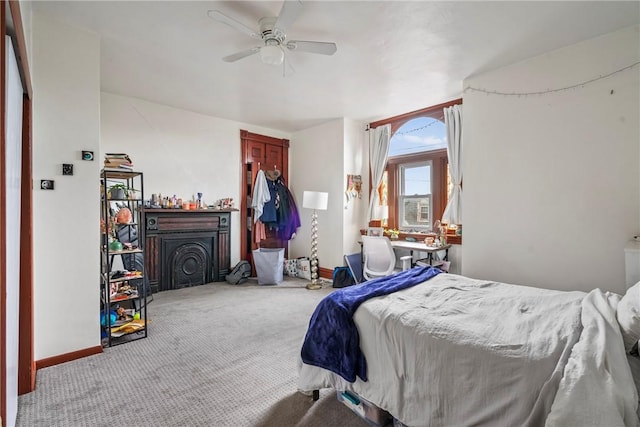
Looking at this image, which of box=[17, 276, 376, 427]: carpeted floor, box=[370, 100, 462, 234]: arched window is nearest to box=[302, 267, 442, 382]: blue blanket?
box=[17, 276, 376, 427]: carpeted floor

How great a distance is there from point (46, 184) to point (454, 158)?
419 cm

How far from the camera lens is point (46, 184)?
2.25m

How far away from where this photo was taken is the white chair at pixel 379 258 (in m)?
3.70

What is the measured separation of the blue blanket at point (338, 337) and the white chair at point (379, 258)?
174 cm

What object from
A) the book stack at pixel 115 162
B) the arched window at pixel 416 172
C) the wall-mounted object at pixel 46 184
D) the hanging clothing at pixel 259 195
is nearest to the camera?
the wall-mounted object at pixel 46 184

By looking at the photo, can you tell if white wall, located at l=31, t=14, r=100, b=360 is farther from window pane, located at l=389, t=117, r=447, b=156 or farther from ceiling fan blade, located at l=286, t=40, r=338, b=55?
window pane, located at l=389, t=117, r=447, b=156

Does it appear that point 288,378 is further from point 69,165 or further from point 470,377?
point 69,165

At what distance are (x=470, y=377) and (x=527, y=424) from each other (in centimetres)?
23

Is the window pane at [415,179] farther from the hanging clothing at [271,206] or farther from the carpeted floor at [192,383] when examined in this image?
the carpeted floor at [192,383]

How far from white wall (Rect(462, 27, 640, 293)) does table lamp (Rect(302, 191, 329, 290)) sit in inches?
80.4

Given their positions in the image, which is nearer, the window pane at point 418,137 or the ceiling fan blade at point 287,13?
the ceiling fan blade at point 287,13

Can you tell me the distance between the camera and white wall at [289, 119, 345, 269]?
494 centimetres

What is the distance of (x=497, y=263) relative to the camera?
3.21m

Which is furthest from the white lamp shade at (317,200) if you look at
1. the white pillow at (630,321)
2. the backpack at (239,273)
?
the white pillow at (630,321)
